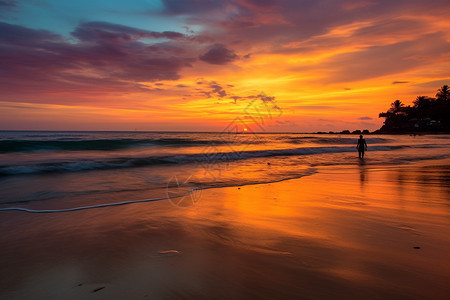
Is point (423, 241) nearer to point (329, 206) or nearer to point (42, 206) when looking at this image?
point (329, 206)

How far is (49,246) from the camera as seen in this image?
128 inches

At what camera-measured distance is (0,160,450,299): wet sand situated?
2227 millimetres

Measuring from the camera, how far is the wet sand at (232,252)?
2.23 metres

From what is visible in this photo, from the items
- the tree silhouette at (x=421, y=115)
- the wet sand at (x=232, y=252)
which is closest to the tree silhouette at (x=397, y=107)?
the tree silhouette at (x=421, y=115)

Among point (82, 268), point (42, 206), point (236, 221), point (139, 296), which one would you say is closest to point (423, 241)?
point (236, 221)

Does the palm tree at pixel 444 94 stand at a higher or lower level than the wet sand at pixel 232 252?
higher

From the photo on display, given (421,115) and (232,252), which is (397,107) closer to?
(421,115)

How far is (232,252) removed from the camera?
2.99m

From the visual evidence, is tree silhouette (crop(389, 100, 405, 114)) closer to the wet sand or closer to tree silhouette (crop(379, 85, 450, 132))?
tree silhouette (crop(379, 85, 450, 132))

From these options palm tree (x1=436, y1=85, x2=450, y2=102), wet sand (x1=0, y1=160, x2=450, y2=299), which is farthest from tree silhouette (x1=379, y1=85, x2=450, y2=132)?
wet sand (x1=0, y1=160, x2=450, y2=299)

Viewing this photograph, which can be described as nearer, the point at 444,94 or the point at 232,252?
the point at 232,252

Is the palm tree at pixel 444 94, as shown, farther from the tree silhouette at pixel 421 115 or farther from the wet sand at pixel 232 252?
the wet sand at pixel 232 252

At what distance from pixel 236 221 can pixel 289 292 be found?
2.07 meters

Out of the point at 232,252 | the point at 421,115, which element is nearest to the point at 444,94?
the point at 421,115
